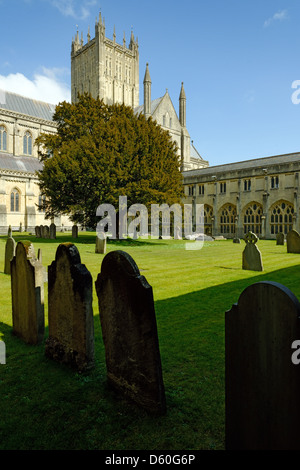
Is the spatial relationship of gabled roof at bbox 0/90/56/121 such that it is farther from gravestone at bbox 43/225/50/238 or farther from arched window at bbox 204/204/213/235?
arched window at bbox 204/204/213/235

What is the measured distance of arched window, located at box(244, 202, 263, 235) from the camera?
3278 centimetres

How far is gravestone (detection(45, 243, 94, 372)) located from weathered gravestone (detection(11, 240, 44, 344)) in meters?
0.38

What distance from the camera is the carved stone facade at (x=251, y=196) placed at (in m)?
30.6

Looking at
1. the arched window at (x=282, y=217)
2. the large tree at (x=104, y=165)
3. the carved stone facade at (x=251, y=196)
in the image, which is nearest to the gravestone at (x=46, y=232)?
the large tree at (x=104, y=165)

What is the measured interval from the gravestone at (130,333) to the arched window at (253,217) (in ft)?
105

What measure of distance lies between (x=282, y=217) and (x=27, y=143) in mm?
39811

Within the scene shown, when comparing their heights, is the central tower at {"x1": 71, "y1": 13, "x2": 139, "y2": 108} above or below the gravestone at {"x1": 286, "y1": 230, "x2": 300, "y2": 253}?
above

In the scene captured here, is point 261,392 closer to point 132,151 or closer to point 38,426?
point 38,426

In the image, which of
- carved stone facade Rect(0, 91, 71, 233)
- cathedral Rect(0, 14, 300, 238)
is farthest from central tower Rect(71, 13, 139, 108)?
carved stone facade Rect(0, 91, 71, 233)

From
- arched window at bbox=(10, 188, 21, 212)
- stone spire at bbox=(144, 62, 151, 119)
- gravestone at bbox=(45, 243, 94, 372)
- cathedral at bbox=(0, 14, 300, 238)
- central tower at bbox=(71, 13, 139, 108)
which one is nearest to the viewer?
gravestone at bbox=(45, 243, 94, 372)

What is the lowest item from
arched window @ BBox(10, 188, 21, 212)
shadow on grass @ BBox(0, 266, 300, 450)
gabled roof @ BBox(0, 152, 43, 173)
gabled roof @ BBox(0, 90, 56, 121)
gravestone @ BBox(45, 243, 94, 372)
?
shadow on grass @ BBox(0, 266, 300, 450)

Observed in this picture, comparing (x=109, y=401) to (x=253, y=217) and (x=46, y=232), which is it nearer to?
(x=46, y=232)

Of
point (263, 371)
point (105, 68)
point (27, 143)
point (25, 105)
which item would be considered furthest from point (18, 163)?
point (263, 371)

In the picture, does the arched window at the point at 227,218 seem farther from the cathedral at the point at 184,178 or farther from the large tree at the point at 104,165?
the large tree at the point at 104,165
